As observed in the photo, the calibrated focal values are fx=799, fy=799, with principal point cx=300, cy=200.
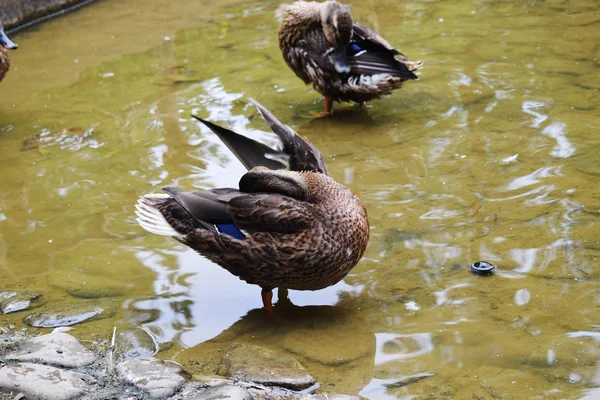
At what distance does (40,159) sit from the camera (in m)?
5.91

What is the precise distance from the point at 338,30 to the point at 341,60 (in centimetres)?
24

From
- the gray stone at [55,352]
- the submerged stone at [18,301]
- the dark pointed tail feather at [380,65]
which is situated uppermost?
the dark pointed tail feather at [380,65]

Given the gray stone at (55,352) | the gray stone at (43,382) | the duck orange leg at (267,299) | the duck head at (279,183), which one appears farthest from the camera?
the duck orange leg at (267,299)

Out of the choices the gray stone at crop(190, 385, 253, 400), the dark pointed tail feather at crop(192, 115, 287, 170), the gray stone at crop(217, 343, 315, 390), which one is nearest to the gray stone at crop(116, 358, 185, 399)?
the gray stone at crop(190, 385, 253, 400)

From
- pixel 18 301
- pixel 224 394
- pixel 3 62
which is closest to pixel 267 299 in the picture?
pixel 224 394

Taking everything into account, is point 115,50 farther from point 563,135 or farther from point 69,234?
point 563,135

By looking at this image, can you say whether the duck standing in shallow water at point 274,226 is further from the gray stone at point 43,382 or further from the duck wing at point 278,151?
the gray stone at point 43,382

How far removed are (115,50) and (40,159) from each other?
2.65m

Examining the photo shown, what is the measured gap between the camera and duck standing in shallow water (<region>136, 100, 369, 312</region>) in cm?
368

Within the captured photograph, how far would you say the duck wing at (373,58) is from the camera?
20.4 ft

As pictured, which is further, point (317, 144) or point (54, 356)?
point (317, 144)

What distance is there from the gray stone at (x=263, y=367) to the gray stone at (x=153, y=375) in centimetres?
23

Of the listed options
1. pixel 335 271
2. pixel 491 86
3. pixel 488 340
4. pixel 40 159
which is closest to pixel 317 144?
pixel 491 86

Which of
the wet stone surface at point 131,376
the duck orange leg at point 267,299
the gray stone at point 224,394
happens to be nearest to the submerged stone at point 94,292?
the wet stone surface at point 131,376
